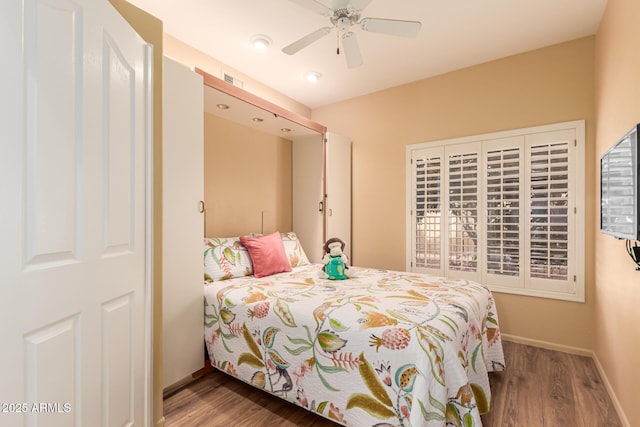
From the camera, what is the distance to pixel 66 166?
108 centimetres

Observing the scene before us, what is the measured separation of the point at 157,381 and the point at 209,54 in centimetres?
271

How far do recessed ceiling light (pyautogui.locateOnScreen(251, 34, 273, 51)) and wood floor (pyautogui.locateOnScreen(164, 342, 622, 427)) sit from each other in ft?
9.06

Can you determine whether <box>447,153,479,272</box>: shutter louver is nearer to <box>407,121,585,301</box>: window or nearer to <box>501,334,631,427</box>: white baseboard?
<box>407,121,585,301</box>: window

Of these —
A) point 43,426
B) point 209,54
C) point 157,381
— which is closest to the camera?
point 43,426

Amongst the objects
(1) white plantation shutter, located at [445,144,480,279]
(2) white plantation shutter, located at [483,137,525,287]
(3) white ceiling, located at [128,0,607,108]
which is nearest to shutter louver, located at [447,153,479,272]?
(1) white plantation shutter, located at [445,144,480,279]

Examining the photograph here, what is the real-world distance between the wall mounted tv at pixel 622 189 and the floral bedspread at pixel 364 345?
84cm

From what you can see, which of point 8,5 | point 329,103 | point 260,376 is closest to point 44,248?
point 8,5

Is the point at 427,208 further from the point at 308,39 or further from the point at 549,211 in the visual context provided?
the point at 308,39

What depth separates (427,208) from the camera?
3.41 m

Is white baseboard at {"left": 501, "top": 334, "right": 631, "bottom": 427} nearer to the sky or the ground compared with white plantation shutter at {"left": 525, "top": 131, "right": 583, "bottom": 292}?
nearer to the ground

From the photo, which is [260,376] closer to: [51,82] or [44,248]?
[44,248]

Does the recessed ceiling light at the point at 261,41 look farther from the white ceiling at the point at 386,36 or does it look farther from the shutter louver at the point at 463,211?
the shutter louver at the point at 463,211

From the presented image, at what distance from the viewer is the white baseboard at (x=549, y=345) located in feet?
8.67

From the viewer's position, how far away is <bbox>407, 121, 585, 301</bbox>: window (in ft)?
8.85
